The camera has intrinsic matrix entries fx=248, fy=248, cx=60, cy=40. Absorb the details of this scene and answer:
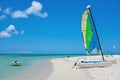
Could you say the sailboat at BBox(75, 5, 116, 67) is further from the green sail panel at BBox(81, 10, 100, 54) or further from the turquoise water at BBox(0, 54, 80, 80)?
the turquoise water at BBox(0, 54, 80, 80)

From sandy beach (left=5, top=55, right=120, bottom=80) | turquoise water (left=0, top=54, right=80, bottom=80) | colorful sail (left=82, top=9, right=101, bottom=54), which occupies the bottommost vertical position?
sandy beach (left=5, top=55, right=120, bottom=80)

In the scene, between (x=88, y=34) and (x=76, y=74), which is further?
(x=88, y=34)

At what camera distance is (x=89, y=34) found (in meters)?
22.1

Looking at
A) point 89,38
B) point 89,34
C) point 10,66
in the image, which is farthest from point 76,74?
point 10,66

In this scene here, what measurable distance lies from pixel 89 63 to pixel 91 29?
3034mm

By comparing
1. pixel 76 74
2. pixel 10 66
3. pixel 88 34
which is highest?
pixel 88 34

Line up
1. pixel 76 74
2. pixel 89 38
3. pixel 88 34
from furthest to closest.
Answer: pixel 89 38 → pixel 88 34 → pixel 76 74

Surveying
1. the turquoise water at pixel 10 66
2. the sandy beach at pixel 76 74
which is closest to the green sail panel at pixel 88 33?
the sandy beach at pixel 76 74

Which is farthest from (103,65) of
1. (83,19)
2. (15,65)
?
(15,65)

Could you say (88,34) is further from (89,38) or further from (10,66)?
(10,66)

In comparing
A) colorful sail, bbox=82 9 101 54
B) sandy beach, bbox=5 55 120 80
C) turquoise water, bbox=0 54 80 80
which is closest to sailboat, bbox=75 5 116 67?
colorful sail, bbox=82 9 101 54

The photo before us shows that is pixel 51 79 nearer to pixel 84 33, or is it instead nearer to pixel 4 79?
pixel 4 79

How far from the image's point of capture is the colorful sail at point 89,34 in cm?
2175

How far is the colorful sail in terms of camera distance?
21.8 metres
